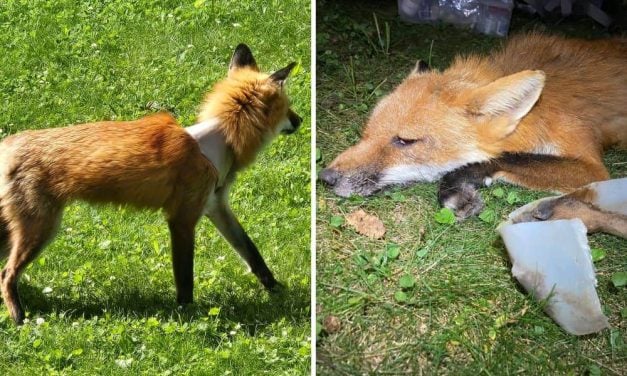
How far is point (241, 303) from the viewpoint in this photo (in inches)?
144

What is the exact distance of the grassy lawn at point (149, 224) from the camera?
11.1ft

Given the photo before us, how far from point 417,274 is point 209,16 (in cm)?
283

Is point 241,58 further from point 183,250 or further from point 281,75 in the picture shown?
point 183,250

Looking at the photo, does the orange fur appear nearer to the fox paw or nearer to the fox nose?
the fox nose

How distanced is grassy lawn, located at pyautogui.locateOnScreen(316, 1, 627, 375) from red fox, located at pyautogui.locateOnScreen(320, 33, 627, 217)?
8 cm

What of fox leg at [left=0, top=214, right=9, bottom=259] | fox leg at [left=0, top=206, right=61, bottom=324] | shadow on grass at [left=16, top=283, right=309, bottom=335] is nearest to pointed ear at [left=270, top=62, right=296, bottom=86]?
shadow on grass at [left=16, top=283, right=309, bottom=335]

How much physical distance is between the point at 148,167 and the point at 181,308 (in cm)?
61

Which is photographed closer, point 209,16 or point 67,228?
point 67,228

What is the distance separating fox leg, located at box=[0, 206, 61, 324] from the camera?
11.4 ft

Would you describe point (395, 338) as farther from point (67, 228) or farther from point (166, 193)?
point (67, 228)

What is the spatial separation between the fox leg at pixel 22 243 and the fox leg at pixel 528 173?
1.61 metres

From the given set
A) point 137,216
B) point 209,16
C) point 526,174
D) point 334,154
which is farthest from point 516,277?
point 209,16

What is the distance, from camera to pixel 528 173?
338cm

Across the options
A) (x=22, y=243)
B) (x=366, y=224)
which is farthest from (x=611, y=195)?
(x=22, y=243)
